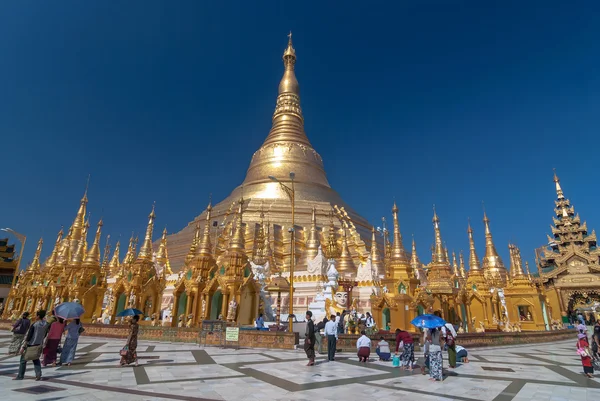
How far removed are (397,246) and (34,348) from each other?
760 inches

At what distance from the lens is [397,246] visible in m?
22.8

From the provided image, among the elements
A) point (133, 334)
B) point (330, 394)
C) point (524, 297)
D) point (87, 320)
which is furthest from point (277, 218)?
point (330, 394)

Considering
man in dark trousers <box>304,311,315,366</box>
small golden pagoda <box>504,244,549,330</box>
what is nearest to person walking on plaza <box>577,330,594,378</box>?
man in dark trousers <box>304,311,315,366</box>

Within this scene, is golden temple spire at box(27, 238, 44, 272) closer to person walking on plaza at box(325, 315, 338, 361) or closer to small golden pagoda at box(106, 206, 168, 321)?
small golden pagoda at box(106, 206, 168, 321)

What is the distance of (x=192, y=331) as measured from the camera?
1691 cm

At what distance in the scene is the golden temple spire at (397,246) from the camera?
21812 mm

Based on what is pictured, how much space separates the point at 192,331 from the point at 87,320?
1308 cm

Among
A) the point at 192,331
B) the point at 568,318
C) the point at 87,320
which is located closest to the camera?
the point at 192,331

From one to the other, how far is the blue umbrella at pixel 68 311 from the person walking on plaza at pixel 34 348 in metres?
1.92

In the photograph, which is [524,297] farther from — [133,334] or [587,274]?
[133,334]

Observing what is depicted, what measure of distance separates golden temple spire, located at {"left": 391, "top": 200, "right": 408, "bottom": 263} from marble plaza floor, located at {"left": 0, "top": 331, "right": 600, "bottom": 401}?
35.4 feet

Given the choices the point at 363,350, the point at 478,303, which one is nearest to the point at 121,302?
the point at 363,350

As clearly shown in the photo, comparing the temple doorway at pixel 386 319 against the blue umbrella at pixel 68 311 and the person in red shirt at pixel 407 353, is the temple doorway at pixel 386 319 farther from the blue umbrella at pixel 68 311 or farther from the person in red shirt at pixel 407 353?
the blue umbrella at pixel 68 311

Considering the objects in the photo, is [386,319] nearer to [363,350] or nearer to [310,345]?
[363,350]
